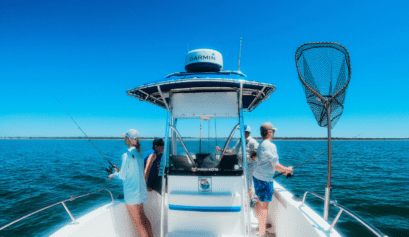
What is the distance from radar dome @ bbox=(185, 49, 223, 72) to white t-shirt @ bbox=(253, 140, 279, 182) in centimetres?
187

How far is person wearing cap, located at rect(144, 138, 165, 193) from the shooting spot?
3016 mm

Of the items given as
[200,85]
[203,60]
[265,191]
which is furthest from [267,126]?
[203,60]

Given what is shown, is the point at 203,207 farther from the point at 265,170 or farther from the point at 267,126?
the point at 267,126

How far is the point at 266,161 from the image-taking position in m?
3.00

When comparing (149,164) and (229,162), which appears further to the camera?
(149,164)

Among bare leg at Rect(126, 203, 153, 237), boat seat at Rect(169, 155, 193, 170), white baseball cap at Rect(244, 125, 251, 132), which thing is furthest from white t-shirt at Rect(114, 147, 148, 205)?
white baseball cap at Rect(244, 125, 251, 132)

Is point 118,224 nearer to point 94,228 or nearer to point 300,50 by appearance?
point 94,228

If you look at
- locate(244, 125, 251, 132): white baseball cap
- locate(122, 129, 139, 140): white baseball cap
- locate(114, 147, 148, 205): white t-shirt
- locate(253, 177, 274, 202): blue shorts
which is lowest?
locate(253, 177, 274, 202): blue shorts

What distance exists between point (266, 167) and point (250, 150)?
87cm

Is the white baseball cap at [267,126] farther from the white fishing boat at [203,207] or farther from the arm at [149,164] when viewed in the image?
the arm at [149,164]

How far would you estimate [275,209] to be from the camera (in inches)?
151

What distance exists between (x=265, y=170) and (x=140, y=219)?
202 cm

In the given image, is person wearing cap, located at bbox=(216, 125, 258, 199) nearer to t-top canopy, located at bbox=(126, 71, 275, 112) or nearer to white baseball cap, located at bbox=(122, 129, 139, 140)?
t-top canopy, located at bbox=(126, 71, 275, 112)

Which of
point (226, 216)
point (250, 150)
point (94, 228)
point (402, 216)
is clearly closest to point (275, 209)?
point (250, 150)
